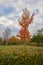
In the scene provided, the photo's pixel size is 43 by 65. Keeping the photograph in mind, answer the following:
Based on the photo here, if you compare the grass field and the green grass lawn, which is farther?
the green grass lawn

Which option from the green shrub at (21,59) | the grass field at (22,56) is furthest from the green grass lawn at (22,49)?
the green shrub at (21,59)

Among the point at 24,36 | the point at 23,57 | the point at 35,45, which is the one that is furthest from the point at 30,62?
the point at 24,36

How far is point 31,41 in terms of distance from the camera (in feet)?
36.9

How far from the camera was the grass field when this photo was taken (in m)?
9.67

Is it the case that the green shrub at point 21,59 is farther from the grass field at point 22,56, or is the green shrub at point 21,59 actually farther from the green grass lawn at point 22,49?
the green grass lawn at point 22,49

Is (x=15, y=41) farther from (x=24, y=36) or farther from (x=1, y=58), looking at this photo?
(x=1, y=58)

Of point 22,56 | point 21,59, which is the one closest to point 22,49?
point 22,56

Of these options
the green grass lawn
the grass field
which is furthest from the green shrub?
the green grass lawn

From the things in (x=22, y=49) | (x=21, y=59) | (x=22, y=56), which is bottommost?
(x=21, y=59)

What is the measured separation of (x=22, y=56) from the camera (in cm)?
977

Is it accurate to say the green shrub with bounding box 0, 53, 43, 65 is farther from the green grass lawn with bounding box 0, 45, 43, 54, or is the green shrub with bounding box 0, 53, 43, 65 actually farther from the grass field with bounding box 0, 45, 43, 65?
the green grass lawn with bounding box 0, 45, 43, 54

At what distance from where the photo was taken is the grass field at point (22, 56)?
9672 mm

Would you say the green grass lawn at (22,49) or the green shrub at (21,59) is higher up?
the green grass lawn at (22,49)

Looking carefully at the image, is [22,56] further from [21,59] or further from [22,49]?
[22,49]
